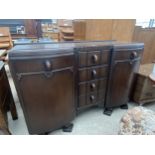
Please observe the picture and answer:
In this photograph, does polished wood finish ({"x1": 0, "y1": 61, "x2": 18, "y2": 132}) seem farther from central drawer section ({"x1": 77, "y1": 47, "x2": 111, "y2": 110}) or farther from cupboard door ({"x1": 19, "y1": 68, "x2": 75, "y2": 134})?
central drawer section ({"x1": 77, "y1": 47, "x2": 111, "y2": 110})

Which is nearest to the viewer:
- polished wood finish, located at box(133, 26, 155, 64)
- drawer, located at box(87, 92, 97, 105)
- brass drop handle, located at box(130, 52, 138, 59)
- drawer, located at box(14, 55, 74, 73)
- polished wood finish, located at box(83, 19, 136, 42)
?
drawer, located at box(14, 55, 74, 73)

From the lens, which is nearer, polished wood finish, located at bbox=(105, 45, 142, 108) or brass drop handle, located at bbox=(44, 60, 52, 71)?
brass drop handle, located at bbox=(44, 60, 52, 71)

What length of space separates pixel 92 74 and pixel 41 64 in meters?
→ 0.62

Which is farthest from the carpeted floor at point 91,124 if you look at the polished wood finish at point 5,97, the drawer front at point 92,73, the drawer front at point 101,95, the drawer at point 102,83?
the drawer front at point 92,73

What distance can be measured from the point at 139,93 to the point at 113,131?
70 centimetres

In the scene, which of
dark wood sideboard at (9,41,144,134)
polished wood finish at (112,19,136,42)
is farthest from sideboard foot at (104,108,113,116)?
polished wood finish at (112,19,136,42)

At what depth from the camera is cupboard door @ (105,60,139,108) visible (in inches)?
60.6

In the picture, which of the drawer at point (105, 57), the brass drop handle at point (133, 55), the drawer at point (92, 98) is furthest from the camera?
the drawer at point (92, 98)

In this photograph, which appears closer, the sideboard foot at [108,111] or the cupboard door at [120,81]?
the cupboard door at [120,81]

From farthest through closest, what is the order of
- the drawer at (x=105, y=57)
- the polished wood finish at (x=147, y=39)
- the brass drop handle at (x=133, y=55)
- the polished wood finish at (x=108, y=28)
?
the polished wood finish at (x=147, y=39), the polished wood finish at (x=108, y=28), the brass drop handle at (x=133, y=55), the drawer at (x=105, y=57)

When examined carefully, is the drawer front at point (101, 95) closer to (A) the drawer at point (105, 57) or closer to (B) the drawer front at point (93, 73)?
(B) the drawer front at point (93, 73)

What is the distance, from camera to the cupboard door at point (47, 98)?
1.10 meters

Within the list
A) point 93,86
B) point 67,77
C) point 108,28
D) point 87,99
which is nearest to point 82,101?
point 87,99

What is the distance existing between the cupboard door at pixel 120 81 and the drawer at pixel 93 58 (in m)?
0.24
